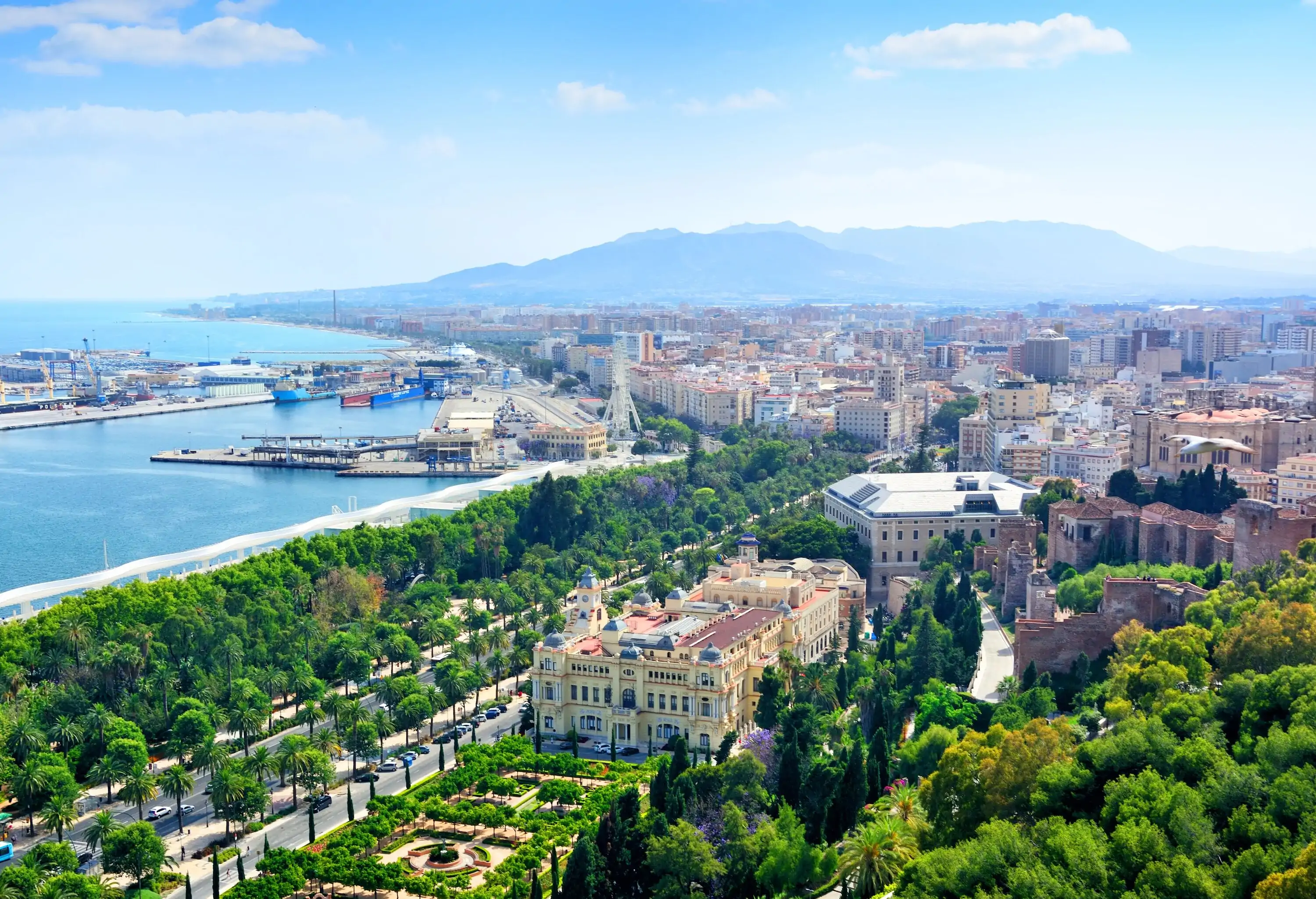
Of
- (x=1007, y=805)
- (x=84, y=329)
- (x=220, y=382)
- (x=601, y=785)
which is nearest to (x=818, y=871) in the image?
(x=1007, y=805)

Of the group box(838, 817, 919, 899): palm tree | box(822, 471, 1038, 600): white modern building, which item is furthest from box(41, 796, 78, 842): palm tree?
box(822, 471, 1038, 600): white modern building

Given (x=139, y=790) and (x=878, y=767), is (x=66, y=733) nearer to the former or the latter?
(x=139, y=790)

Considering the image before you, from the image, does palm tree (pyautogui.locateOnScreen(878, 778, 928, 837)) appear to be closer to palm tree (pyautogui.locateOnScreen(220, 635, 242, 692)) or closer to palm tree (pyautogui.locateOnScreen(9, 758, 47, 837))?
palm tree (pyautogui.locateOnScreen(9, 758, 47, 837))

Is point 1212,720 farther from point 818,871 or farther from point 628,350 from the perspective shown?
point 628,350

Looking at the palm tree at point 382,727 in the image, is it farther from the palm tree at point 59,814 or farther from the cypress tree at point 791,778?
the cypress tree at point 791,778

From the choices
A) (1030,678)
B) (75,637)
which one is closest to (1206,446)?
(1030,678)

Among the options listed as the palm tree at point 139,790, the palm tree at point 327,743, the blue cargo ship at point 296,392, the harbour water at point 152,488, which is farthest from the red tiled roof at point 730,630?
the blue cargo ship at point 296,392
